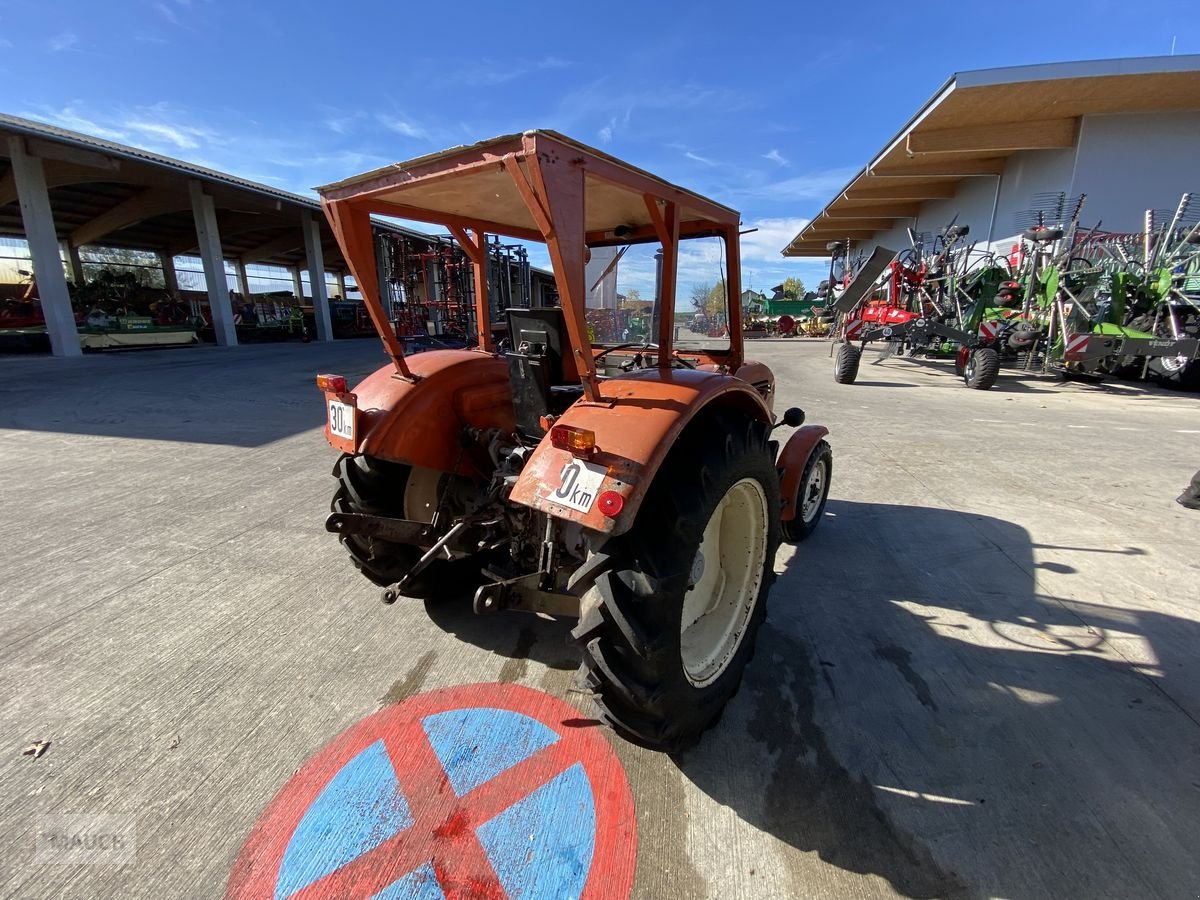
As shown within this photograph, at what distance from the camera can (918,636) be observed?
105 inches

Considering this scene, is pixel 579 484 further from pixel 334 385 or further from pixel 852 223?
pixel 852 223

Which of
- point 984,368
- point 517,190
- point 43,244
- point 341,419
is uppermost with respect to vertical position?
point 43,244

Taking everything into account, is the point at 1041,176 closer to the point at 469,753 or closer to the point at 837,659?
the point at 837,659

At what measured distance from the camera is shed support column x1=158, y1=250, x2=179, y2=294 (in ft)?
107

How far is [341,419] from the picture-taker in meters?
2.38

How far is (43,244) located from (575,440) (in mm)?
20881

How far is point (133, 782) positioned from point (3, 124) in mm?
19082

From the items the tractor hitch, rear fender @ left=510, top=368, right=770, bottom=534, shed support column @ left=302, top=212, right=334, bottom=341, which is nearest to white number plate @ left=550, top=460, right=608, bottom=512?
rear fender @ left=510, top=368, right=770, bottom=534

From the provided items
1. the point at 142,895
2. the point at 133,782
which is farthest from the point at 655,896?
the point at 133,782

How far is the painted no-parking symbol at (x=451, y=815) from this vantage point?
1506mm

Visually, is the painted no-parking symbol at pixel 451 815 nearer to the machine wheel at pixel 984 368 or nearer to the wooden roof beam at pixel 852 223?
the machine wheel at pixel 984 368

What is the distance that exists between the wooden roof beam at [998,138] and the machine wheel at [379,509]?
2263 cm

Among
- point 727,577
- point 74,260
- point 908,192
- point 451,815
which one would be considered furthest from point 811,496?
point 74,260

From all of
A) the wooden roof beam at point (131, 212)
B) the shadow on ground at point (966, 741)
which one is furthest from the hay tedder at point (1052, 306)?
the wooden roof beam at point (131, 212)
